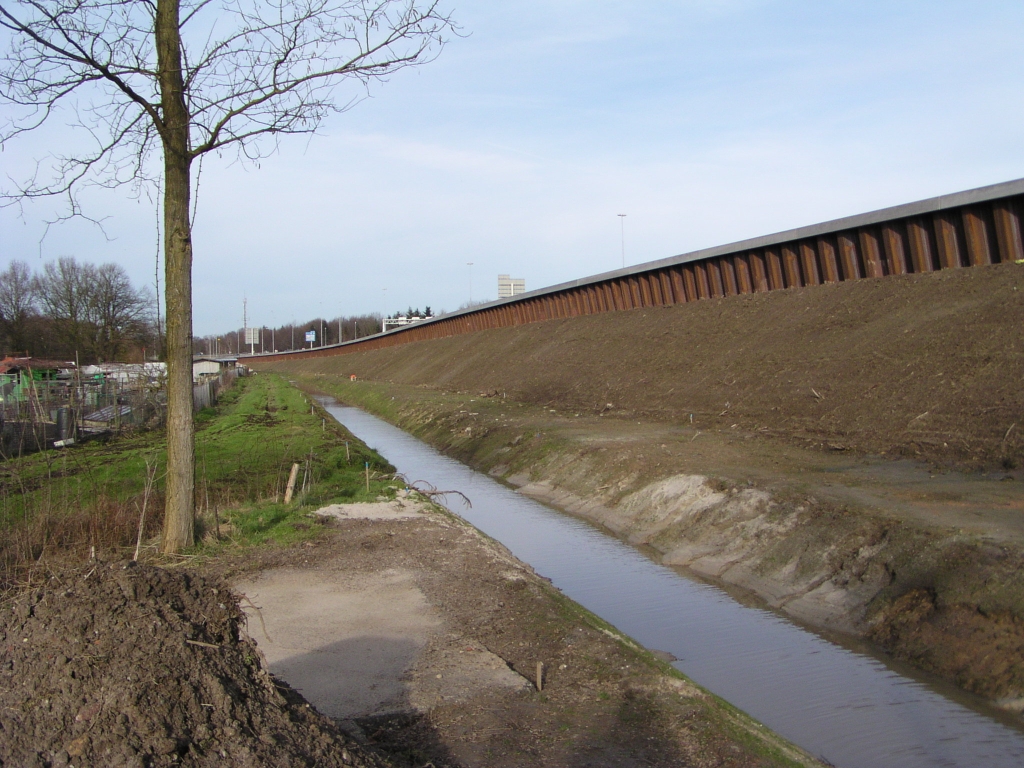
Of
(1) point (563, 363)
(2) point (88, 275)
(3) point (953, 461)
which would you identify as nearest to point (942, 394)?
(3) point (953, 461)

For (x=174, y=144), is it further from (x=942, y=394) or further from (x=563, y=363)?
(x=563, y=363)

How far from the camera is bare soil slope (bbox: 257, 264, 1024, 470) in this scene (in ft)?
51.2

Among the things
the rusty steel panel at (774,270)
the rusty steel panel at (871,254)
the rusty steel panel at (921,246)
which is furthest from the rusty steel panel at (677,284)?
the rusty steel panel at (921,246)

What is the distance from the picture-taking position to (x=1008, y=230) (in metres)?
21.1

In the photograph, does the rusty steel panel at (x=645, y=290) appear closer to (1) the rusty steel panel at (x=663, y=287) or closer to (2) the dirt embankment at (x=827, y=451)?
(1) the rusty steel panel at (x=663, y=287)

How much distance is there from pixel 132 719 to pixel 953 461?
13.7 meters

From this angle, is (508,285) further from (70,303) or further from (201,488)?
(201,488)

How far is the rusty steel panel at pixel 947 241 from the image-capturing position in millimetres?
22797

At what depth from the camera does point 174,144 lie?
10.1 metres

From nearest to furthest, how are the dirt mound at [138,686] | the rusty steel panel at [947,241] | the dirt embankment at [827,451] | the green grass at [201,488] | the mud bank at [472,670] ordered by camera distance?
the dirt mound at [138,686] → the mud bank at [472,670] → the dirt embankment at [827,451] → the green grass at [201,488] → the rusty steel panel at [947,241]

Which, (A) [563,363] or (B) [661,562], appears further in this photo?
(A) [563,363]

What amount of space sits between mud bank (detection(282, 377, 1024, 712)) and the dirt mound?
663 cm

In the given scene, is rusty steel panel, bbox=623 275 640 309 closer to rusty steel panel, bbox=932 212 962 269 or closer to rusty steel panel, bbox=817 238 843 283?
rusty steel panel, bbox=817 238 843 283

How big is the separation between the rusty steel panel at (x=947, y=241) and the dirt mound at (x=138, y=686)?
74.9 feet
